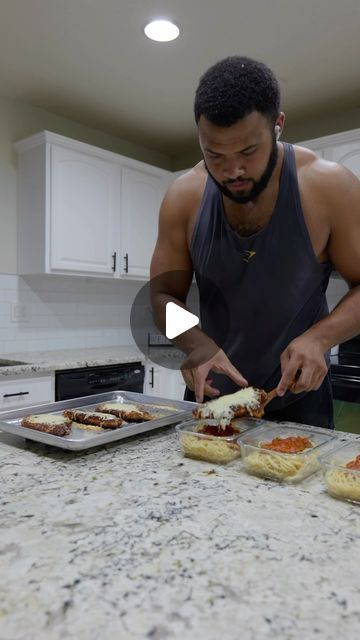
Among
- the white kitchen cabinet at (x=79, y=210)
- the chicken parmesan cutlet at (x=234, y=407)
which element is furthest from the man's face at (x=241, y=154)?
the white kitchen cabinet at (x=79, y=210)

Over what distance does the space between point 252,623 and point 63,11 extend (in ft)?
7.31

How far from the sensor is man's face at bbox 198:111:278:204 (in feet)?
2.98

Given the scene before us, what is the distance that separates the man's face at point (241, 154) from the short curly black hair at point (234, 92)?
0.05 ft

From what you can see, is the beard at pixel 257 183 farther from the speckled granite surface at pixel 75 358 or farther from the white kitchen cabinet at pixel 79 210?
the white kitchen cabinet at pixel 79 210

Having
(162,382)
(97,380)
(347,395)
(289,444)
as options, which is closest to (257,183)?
(289,444)

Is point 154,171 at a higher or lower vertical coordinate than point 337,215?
higher

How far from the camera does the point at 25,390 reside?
2.25 metres

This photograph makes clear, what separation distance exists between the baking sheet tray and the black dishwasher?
120 cm

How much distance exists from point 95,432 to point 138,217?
7.79 ft

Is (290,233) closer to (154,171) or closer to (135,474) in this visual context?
(135,474)

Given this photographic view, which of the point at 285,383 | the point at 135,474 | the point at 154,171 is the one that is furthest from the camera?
the point at 154,171

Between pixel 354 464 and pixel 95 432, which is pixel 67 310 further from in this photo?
pixel 354 464

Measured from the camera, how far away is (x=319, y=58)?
7.54 feet

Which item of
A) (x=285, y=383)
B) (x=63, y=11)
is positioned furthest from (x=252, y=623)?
(x=63, y=11)
